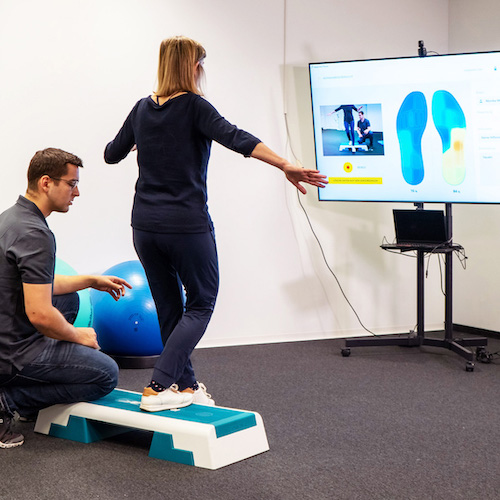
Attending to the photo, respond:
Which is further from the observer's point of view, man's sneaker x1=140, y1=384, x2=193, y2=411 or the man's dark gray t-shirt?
man's sneaker x1=140, y1=384, x2=193, y2=411

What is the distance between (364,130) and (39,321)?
7.86ft

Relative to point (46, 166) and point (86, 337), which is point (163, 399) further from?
point (46, 166)

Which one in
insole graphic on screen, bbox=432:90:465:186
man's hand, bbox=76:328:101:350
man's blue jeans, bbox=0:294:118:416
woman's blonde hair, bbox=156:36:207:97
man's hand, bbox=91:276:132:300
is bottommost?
man's blue jeans, bbox=0:294:118:416

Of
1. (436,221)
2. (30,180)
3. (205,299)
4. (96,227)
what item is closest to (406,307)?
(436,221)

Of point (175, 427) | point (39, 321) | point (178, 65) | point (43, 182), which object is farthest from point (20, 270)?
point (178, 65)

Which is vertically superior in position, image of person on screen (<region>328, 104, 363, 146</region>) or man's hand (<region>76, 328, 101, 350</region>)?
image of person on screen (<region>328, 104, 363, 146</region>)

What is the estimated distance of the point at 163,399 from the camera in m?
2.38

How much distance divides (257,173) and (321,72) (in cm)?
72

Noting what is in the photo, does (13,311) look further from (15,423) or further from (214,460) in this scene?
(214,460)

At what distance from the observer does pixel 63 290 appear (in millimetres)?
2627

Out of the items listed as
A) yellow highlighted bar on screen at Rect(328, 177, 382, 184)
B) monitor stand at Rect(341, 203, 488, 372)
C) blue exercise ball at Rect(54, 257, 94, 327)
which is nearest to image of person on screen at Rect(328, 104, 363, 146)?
yellow highlighted bar on screen at Rect(328, 177, 382, 184)

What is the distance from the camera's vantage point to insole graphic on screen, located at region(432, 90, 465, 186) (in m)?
3.87

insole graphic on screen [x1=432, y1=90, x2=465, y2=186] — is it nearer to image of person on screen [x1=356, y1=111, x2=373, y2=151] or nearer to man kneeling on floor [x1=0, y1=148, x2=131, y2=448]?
image of person on screen [x1=356, y1=111, x2=373, y2=151]

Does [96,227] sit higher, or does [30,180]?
[30,180]
